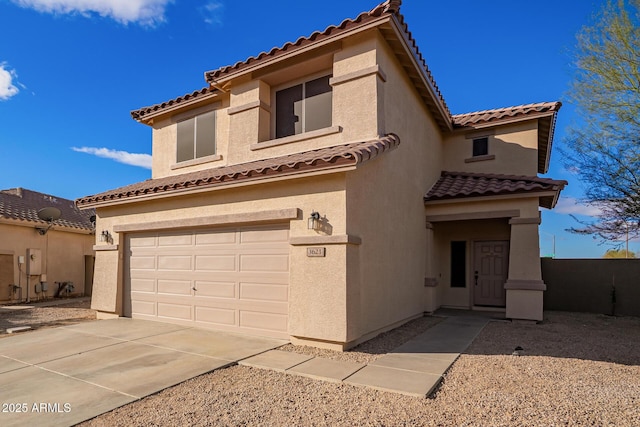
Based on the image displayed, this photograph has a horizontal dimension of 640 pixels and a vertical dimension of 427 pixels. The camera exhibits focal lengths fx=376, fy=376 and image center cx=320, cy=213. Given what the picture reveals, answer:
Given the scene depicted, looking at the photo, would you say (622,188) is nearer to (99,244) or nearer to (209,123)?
(209,123)

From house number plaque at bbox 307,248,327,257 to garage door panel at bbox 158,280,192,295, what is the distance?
13.3ft

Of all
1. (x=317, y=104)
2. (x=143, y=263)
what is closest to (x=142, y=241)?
(x=143, y=263)

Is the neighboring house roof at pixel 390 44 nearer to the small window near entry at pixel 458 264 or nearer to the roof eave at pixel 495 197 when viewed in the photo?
the roof eave at pixel 495 197

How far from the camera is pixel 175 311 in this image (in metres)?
10.1

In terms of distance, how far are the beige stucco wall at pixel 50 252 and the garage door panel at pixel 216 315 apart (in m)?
12.3

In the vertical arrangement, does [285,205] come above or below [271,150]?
below

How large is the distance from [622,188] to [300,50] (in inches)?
400

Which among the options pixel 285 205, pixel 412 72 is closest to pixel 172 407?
pixel 285 205

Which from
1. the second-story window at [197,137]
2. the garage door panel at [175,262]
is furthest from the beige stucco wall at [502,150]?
the garage door panel at [175,262]

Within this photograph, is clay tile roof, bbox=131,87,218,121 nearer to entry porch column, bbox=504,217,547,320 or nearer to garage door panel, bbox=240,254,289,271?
garage door panel, bbox=240,254,289,271

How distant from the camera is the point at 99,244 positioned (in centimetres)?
1181

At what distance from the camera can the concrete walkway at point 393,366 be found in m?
5.50

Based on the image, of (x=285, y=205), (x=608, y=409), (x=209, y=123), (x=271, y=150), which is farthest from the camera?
(x=209, y=123)

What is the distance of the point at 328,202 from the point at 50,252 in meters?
17.1
